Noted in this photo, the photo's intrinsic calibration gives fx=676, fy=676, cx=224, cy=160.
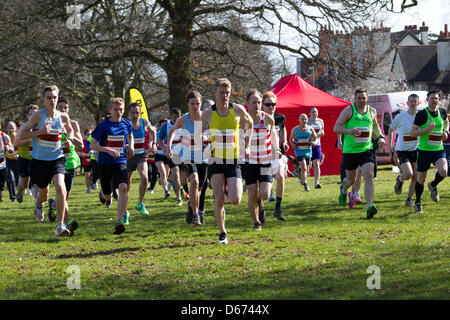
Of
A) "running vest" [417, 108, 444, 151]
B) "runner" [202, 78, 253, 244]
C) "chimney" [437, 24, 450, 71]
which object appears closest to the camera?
"runner" [202, 78, 253, 244]

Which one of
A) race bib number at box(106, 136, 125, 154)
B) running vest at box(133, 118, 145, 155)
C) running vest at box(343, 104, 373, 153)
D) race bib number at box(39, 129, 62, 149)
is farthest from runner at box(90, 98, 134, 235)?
running vest at box(343, 104, 373, 153)

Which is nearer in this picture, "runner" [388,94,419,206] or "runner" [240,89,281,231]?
"runner" [240,89,281,231]

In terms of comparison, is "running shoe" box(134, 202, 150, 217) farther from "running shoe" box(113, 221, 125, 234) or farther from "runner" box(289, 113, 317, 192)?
"runner" box(289, 113, 317, 192)

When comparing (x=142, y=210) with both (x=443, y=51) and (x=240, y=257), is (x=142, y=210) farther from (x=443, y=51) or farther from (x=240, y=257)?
(x=443, y=51)

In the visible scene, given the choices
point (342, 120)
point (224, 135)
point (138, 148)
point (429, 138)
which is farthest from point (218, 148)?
point (429, 138)

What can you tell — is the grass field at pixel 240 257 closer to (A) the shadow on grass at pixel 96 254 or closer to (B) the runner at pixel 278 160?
(A) the shadow on grass at pixel 96 254

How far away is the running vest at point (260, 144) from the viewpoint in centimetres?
963

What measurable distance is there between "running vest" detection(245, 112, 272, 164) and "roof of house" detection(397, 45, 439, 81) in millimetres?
56151

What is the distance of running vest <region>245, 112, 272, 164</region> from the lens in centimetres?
963

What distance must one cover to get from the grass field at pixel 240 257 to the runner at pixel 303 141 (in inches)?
190

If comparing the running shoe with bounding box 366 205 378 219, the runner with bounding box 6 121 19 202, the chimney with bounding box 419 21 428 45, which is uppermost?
the chimney with bounding box 419 21 428 45

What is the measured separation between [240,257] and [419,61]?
61.5 meters

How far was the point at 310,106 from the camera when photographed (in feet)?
73.7
